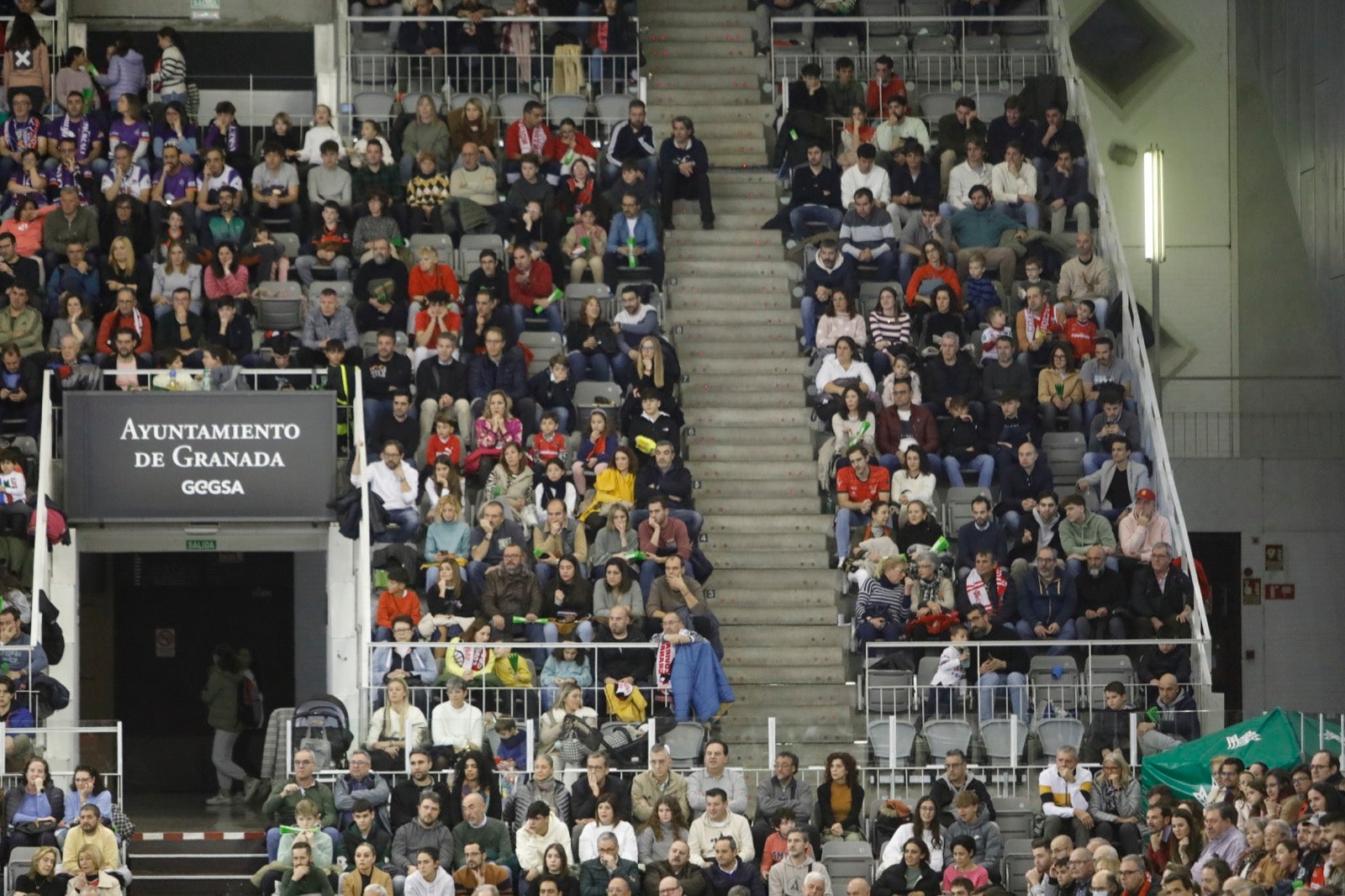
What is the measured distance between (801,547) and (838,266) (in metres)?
2.87

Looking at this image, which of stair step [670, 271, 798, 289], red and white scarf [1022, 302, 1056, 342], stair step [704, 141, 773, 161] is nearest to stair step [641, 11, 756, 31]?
stair step [704, 141, 773, 161]

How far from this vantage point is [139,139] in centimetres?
2406

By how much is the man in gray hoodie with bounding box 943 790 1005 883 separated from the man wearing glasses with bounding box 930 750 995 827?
7 centimetres

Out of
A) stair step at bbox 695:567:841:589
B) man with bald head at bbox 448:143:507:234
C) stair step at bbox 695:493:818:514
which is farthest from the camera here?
man with bald head at bbox 448:143:507:234

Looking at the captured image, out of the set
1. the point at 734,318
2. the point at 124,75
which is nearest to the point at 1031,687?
the point at 734,318

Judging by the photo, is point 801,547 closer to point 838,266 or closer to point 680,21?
point 838,266

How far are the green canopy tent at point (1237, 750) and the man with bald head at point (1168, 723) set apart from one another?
1.37 feet

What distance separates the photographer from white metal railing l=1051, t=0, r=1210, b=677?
67.4ft

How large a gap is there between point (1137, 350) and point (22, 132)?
10152 mm

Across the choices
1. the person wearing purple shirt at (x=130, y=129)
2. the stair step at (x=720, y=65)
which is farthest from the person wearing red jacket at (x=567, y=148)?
the person wearing purple shirt at (x=130, y=129)

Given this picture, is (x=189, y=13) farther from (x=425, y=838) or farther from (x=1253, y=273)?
(x=425, y=838)

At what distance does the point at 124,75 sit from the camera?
82.2ft

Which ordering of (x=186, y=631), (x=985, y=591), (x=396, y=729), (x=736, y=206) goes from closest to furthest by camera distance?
(x=396, y=729) < (x=985, y=591) < (x=736, y=206) < (x=186, y=631)

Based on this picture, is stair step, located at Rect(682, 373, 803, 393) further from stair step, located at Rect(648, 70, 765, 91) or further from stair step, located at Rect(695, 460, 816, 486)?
stair step, located at Rect(648, 70, 765, 91)
